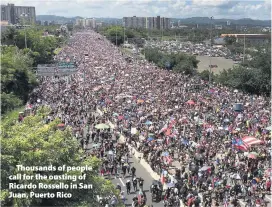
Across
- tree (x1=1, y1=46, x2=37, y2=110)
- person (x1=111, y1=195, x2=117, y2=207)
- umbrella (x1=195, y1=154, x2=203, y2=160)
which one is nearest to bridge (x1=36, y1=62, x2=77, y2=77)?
tree (x1=1, y1=46, x2=37, y2=110)

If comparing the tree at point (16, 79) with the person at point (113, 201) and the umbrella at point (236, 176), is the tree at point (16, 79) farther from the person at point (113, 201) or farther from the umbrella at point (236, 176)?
the person at point (113, 201)

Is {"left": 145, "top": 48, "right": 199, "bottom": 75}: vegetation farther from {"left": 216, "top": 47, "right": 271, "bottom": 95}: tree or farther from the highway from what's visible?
the highway

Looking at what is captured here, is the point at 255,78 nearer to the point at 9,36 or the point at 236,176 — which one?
the point at 236,176

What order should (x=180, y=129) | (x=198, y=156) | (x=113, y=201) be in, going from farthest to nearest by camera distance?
1. (x=180, y=129)
2. (x=198, y=156)
3. (x=113, y=201)

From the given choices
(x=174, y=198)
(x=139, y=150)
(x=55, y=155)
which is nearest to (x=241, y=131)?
(x=139, y=150)

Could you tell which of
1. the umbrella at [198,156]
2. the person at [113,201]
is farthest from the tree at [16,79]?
the person at [113,201]

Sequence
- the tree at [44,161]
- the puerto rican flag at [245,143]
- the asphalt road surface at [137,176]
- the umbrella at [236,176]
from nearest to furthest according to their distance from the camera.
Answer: the tree at [44,161]
the asphalt road surface at [137,176]
the umbrella at [236,176]
the puerto rican flag at [245,143]

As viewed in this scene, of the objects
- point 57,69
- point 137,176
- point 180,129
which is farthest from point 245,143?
point 57,69
